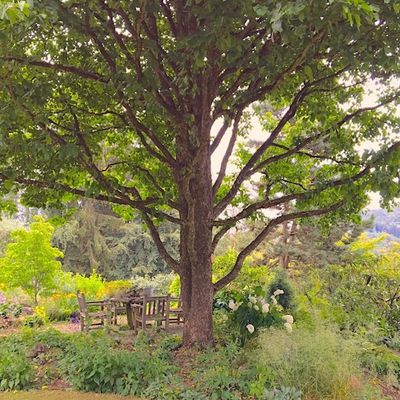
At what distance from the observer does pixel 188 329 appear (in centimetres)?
570

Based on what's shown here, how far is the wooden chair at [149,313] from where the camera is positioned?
7.59 meters

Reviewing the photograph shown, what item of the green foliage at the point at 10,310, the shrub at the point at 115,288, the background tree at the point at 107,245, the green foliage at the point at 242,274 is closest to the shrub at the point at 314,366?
the green foliage at the point at 242,274

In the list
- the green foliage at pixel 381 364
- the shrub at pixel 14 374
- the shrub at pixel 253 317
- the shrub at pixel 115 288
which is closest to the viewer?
the shrub at pixel 14 374

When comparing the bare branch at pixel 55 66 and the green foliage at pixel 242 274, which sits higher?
the bare branch at pixel 55 66

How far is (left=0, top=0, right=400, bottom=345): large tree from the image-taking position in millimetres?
3486

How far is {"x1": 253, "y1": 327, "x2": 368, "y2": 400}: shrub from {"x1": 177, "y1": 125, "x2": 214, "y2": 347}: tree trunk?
3.75ft

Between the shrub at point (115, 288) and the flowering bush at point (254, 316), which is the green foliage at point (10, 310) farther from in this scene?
the flowering bush at point (254, 316)

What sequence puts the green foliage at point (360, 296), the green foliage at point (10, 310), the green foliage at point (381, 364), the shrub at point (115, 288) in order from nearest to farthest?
the green foliage at point (381, 364), the green foliage at point (360, 296), the green foliage at point (10, 310), the shrub at point (115, 288)

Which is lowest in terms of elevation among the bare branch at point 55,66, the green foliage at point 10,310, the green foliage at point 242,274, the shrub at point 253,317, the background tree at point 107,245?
the green foliage at point 10,310

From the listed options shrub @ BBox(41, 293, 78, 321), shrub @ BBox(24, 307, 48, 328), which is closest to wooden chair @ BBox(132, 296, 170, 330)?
shrub @ BBox(24, 307, 48, 328)

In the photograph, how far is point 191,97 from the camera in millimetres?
5359

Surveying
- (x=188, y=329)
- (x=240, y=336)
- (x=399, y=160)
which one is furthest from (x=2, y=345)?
(x=399, y=160)

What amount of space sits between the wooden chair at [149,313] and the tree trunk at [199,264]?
188 cm

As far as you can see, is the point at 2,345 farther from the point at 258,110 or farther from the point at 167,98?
the point at 258,110
